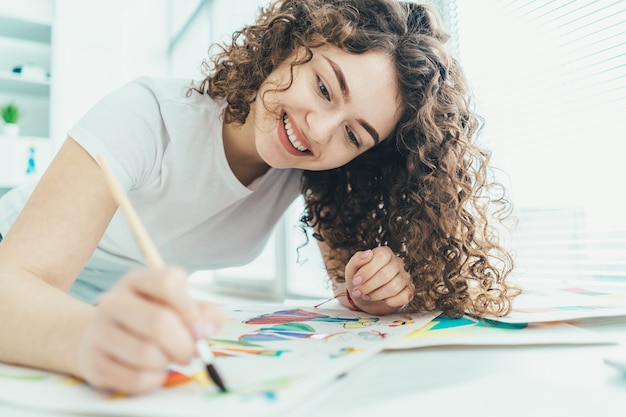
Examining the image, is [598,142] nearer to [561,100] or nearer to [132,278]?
[561,100]

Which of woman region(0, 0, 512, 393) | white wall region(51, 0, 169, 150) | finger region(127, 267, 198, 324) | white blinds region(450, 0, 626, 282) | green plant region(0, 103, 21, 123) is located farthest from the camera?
white wall region(51, 0, 169, 150)

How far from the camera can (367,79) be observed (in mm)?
720

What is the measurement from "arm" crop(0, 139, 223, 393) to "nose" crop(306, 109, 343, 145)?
31 centimetres

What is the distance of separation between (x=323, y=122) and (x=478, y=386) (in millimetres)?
461

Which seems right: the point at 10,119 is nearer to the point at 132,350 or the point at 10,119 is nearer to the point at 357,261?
the point at 357,261

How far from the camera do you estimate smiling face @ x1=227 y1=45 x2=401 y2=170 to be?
718 mm

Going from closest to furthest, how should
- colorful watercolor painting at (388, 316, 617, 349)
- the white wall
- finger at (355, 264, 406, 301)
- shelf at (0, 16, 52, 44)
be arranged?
1. colorful watercolor painting at (388, 316, 617, 349)
2. finger at (355, 264, 406, 301)
3. shelf at (0, 16, 52, 44)
4. the white wall

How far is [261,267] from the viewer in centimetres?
271

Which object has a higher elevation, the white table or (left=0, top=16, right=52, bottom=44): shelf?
(left=0, top=16, right=52, bottom=44): shelf

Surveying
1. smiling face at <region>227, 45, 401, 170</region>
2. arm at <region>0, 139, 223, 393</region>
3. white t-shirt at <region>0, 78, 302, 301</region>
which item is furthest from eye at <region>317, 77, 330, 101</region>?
arm at <region>0, 139, 223, 393</region>

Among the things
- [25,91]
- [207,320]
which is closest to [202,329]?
[207,320]

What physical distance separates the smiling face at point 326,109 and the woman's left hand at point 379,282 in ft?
0.61

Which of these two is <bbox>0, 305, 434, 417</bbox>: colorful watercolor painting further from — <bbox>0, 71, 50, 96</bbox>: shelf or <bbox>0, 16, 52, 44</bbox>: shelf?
<bbox>0, 16, 52, 44</bbox>: shelf

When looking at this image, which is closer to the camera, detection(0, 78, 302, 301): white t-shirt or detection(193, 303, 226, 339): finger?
detection(193, 303, 226, 339): finger
